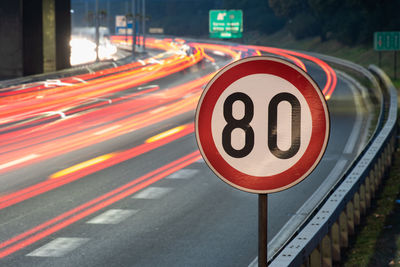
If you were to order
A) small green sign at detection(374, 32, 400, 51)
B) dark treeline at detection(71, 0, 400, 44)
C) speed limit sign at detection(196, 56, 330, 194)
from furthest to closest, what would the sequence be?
dark treeline at detection(71, 0, 400, 44)
small green sign at detection(374, 32, 400, 51)
speed limit sign at detection(196, 56, 330, 194)

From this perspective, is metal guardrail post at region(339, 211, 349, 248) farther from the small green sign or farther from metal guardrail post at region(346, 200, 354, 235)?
the small green sign

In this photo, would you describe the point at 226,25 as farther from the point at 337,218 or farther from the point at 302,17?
the point at 337,218

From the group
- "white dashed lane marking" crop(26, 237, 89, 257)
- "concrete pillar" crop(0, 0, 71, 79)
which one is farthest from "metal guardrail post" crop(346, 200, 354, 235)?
"concrete pillar" crop(0, 0, 71, 79)

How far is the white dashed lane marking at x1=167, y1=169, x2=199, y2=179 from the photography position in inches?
643

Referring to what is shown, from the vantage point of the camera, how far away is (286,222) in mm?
12375

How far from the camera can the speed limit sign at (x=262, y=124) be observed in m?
4.89

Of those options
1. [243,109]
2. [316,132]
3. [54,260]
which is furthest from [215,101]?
[54,260]

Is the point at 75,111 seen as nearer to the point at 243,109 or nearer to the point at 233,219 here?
the point at 233,219

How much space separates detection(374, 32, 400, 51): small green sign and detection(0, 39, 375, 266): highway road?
13805 mm

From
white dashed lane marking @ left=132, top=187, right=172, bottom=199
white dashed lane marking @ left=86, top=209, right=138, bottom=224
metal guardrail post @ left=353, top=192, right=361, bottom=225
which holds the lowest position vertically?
white dashed lane marking @ left=132, top=187, right=172, bottom=199

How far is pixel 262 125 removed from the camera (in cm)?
496

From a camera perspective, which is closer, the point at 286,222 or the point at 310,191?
the point at 286,222

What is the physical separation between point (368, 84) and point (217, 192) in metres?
30.0

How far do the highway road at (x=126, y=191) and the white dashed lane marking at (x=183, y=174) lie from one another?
0.8 inches
